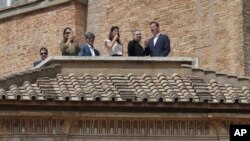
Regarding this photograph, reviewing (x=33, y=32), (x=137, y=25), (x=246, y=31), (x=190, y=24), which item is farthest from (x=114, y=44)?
(x=33, y=32)

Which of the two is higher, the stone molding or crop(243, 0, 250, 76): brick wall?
crop(243, 0, 250, 76): brick wall

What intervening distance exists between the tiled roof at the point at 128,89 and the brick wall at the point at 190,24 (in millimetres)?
6212

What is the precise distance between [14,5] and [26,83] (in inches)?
494

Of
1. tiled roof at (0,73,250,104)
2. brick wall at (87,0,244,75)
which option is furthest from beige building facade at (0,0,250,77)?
tiled roof at (0,73,250,104)

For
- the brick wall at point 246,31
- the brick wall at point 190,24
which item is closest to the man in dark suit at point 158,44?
the brick wall at point 190,24

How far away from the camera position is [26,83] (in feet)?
63.7

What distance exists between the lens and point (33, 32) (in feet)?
102

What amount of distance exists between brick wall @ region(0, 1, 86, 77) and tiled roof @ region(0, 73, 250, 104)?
9.74m

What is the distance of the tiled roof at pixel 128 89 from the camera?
739 inches

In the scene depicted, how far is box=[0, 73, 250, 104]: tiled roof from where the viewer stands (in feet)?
61.6

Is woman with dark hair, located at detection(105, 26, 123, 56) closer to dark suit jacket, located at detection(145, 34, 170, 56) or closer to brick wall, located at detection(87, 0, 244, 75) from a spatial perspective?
dark suit jacket, located at detection(145, 34, 170, 56)

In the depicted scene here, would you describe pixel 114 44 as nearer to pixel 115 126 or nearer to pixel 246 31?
pixel 115 126

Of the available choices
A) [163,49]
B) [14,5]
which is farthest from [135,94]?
[14,5]

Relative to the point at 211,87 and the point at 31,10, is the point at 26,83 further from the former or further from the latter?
the point at 31,10
